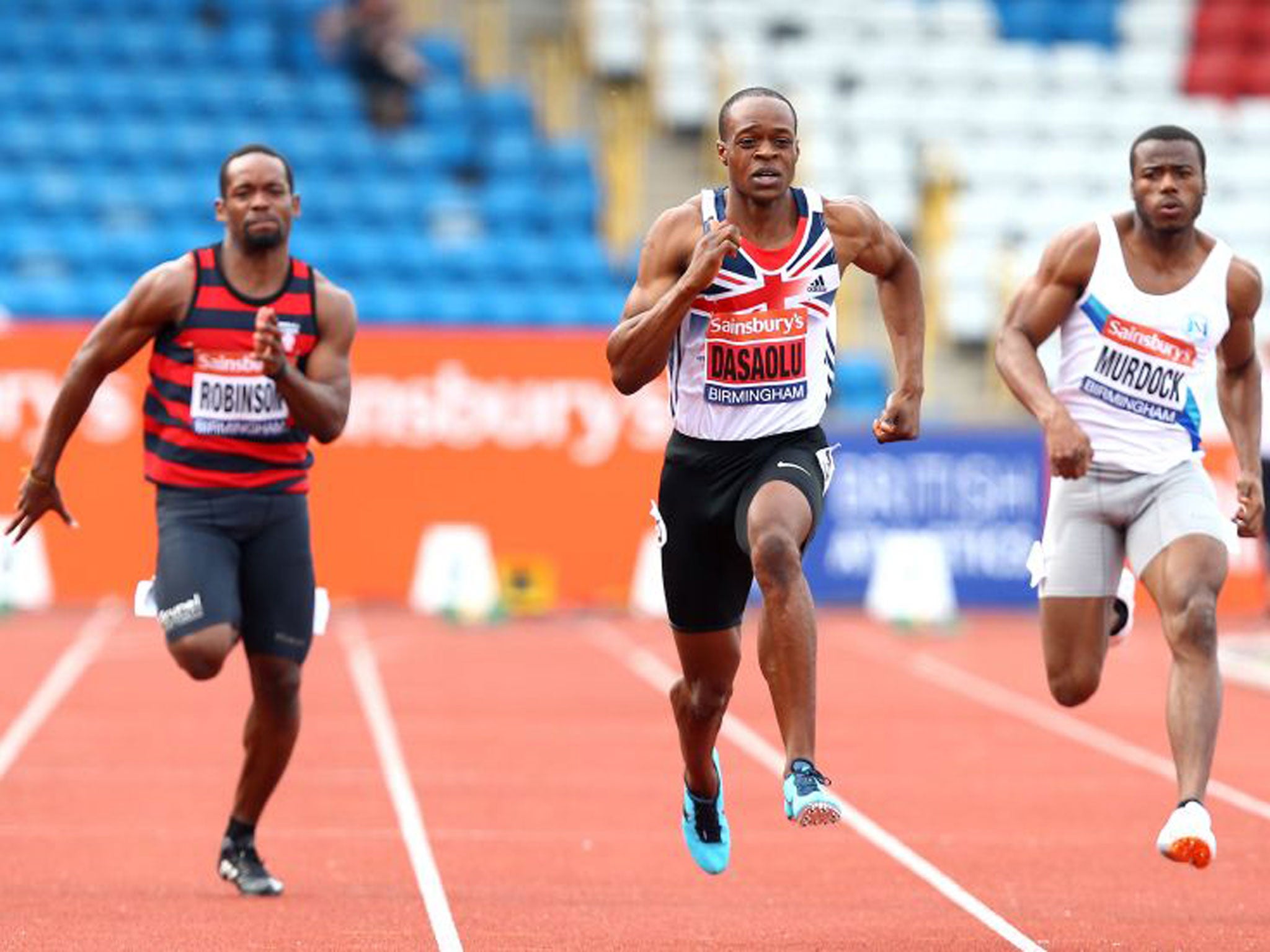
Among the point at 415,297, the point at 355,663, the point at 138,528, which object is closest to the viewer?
the point at 355,663

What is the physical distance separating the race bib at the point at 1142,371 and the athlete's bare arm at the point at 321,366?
239 cm

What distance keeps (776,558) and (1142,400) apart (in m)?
1.83

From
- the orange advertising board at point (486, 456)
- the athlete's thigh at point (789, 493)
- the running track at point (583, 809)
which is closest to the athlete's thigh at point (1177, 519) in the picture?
the running track at point (583, 809)

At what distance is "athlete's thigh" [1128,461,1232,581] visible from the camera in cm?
822

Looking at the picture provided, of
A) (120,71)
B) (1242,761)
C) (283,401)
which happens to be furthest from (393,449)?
(283,401)

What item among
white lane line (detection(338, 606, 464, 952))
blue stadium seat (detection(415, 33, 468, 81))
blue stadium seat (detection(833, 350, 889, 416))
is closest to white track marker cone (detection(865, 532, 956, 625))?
blue stadium seat (detection(833, 350, 889, 416))

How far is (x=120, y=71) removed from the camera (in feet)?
76.7

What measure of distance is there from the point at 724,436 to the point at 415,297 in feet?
45.2

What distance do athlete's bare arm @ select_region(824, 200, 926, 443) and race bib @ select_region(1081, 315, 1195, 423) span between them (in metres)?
0.83

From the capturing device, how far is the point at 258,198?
27.1 ft

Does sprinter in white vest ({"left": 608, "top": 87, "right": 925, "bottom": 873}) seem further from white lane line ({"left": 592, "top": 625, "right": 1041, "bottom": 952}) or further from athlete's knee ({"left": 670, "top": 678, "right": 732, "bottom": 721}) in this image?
white lane line ({"left": 592, "top": 625, "right": 1041, "bottom": 952})

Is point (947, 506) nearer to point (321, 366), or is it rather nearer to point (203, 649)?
point (321, 366)

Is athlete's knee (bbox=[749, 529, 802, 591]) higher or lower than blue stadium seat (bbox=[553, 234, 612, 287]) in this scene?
higher

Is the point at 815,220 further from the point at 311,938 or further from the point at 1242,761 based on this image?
the point at 1242,761
